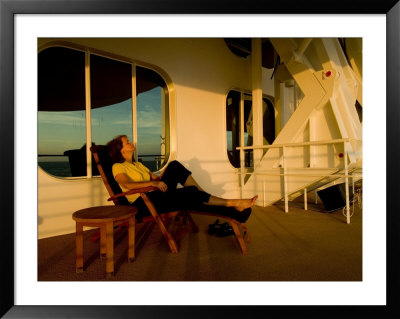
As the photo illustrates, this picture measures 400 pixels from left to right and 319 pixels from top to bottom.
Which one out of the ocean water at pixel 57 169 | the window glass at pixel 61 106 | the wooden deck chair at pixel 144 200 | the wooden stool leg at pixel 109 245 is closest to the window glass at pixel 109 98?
the window glass at pixel 61 106

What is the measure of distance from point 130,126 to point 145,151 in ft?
1.58

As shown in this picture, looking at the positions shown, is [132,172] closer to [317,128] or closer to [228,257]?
[228,257]

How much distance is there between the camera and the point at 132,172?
2326 mm

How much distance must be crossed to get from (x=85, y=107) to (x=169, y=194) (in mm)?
1728

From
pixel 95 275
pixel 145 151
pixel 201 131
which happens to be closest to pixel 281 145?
pixel 201 131

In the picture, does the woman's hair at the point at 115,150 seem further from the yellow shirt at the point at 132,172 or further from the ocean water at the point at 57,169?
the ocean water at the point at 57,169

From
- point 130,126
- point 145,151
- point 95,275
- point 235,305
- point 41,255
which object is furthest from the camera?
point 145,151

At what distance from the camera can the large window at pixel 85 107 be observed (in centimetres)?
276

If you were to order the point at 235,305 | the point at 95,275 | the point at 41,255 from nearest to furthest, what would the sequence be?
the point at 235,305, the point at 95,275, the point at 41,255

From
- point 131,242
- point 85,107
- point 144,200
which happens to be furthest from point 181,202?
point 85,107

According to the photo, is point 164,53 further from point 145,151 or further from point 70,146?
point 70,146

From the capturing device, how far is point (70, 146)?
2.88 m

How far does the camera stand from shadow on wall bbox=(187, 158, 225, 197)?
4.05 metres

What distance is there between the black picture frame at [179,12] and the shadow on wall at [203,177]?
2982 millimetres
